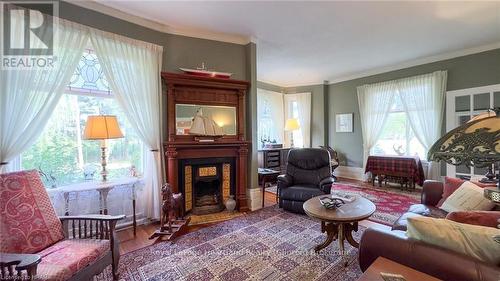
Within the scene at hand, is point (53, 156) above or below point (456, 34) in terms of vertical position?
below

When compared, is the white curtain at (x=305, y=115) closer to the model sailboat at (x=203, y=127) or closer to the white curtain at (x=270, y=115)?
the white curtain at (x=270, y=115)

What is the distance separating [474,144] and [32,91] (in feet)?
11.2

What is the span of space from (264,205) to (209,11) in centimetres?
309

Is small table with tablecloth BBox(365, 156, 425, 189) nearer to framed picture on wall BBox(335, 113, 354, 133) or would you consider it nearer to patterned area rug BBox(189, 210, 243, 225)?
framed picture on wall BBox(335, 113, 354, 133)

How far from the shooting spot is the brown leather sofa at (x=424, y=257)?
1.03m

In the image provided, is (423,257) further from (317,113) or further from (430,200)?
(317,113)

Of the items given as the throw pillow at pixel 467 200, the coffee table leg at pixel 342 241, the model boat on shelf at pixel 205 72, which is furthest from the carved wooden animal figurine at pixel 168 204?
the throw pillow at pixel 467 200

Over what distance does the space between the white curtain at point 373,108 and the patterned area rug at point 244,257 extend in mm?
3331

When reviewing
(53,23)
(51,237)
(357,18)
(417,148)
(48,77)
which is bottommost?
(51,237)

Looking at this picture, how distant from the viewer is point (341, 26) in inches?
127

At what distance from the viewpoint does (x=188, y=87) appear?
3.31 meters

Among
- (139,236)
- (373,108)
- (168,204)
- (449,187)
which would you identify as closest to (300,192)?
(449,187)

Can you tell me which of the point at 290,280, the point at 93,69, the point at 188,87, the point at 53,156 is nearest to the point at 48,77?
the point at 93,69

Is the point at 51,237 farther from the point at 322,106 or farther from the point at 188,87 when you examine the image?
the point at 322,106
